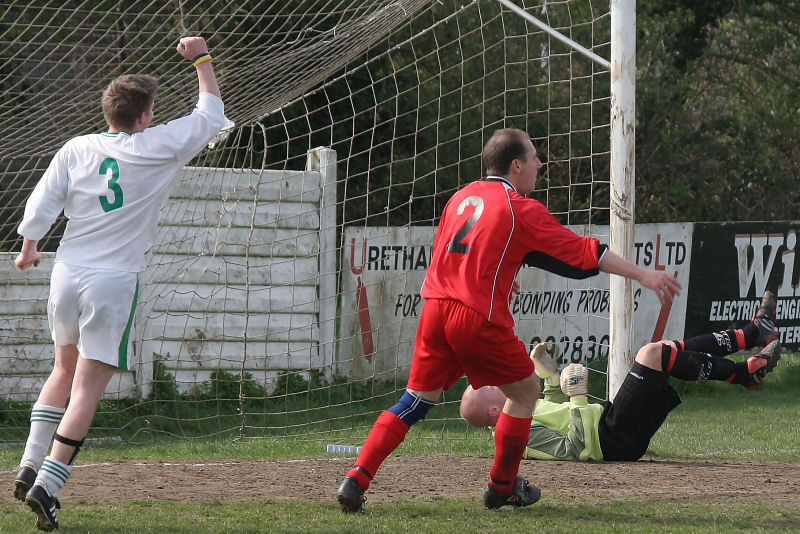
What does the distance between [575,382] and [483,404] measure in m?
0.63

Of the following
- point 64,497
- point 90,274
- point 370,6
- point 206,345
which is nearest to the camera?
point 90,274

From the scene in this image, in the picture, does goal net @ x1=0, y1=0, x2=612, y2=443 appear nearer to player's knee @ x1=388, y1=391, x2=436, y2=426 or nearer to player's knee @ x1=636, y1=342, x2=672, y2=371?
player's knee @ x1=636, y1=342, x2=672, y2=371

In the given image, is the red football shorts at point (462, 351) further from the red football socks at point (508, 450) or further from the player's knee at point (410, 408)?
the red football socks at point (508, 450)

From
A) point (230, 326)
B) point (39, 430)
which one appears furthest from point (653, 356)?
point (230, 326)

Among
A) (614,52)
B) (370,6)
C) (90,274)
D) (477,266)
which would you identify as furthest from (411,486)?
(370,6)

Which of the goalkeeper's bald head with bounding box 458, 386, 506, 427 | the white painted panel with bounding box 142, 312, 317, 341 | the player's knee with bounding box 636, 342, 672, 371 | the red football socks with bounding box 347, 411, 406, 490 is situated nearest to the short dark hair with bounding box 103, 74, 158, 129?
the red football socks with bounding box 347, 411, 406, 490

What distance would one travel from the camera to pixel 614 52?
632 centimetres

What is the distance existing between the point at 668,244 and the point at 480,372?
729 cm

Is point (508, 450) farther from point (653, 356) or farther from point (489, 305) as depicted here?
point (653, 356)

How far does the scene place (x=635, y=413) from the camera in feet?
Answer: 18.4

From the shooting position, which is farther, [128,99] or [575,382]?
[575,382]

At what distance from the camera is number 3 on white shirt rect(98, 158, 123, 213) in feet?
13.4

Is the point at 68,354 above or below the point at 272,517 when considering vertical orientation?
above

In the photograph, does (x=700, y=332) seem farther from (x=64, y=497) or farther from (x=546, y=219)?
(x=64, y=497)
